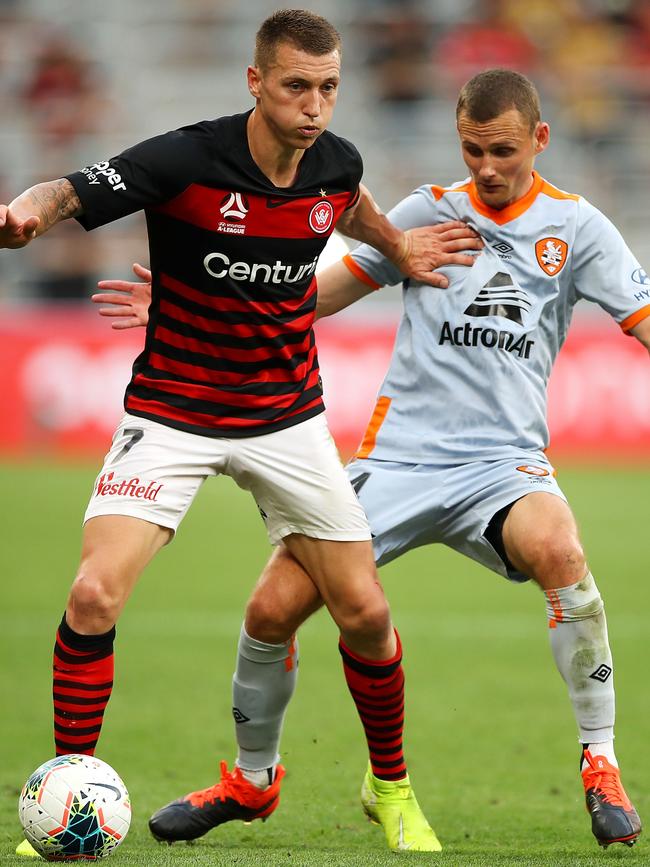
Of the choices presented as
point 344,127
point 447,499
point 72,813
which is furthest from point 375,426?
point 344,127

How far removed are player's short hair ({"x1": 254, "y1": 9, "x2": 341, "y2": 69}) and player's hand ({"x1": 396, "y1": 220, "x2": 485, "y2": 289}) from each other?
844mm

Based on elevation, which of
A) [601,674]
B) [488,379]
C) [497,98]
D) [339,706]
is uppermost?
[497,98]

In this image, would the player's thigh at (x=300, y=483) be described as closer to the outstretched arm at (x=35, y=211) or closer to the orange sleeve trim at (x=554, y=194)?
the outstretched arm at (x=35, y=211)

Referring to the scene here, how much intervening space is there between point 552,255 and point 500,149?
1.38 ft

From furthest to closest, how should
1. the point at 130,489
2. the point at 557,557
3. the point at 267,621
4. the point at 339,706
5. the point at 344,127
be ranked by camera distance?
1. the point at 344,127
2. the point at 339,706
3. the point at 267,621
4. the point at 557,557
5. the point at 130,489

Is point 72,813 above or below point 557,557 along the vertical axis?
below

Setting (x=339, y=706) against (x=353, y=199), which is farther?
(x=339, y=706)

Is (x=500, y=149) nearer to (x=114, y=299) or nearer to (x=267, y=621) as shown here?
(x=114, y=299)

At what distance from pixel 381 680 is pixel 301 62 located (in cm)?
206

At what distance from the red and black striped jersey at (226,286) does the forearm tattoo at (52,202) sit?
0.90ft

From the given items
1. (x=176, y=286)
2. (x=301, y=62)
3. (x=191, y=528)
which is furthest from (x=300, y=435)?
(x=191, y=528)

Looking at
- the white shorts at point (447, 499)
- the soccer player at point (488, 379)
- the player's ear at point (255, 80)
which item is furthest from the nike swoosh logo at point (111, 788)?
the player's ear at point (255, 80)

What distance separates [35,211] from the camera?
4125 millimetres

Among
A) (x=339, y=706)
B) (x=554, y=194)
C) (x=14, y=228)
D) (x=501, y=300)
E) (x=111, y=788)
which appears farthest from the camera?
(x=339, y=706)
